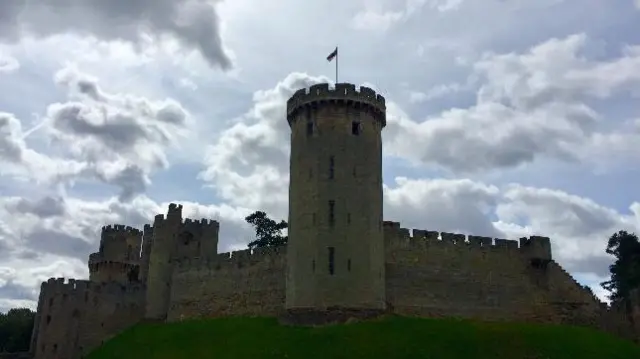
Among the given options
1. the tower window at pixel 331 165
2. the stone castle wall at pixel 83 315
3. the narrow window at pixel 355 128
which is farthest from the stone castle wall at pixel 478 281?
the stone castle wall at pixel 83 315

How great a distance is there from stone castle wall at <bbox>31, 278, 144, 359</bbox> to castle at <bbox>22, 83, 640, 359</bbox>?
0.33 feet

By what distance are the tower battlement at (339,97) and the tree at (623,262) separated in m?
38.2

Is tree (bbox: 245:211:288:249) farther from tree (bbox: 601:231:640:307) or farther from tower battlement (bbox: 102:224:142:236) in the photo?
tree (bbox: 601:231:640:307)

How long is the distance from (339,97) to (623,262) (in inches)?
1745

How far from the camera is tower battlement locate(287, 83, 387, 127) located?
44250 millimetres

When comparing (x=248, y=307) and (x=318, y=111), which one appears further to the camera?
(x=248, y=307)

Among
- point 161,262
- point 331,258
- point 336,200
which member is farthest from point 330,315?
point 161,262

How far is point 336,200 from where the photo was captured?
1676 inches

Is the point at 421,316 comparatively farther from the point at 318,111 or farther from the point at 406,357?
the point at 318,111

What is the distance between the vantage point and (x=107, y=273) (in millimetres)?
72312

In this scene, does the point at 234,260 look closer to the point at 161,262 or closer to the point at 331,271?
the point at 161,262

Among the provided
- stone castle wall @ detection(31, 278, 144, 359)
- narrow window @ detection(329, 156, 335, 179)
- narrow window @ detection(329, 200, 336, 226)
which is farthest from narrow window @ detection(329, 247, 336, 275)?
stone castle wall @ detection(31, 278, 144, 359)

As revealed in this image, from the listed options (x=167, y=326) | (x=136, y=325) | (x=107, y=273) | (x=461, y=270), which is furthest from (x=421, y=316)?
(x=107, y=273)

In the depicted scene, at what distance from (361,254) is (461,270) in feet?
37.2
